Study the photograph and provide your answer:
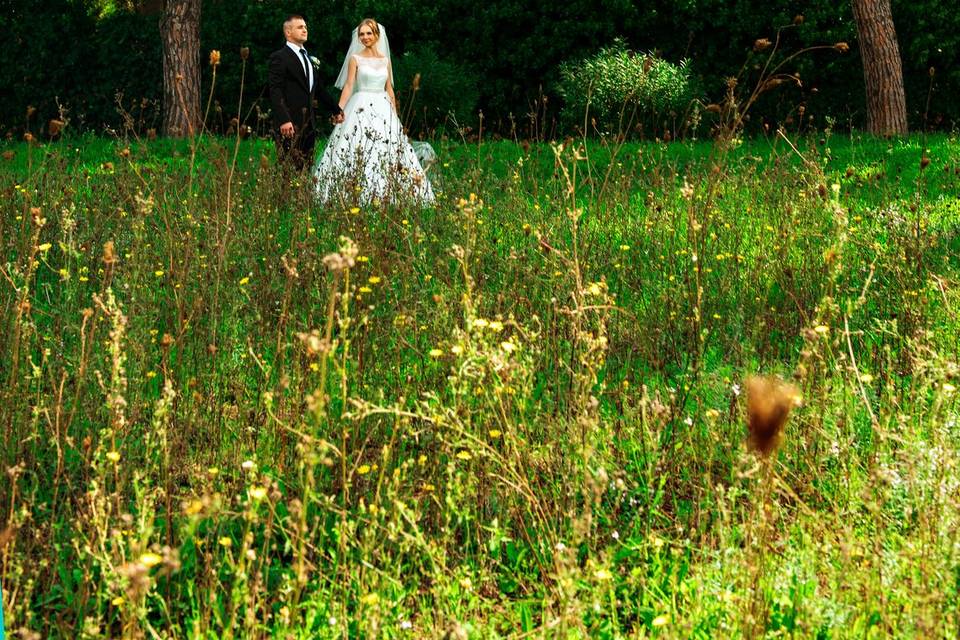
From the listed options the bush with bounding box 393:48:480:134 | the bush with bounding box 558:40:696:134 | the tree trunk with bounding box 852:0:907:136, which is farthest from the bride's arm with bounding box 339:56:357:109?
the tree trunk with bounding box 852:0:907:136

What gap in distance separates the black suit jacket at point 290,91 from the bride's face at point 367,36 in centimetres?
62

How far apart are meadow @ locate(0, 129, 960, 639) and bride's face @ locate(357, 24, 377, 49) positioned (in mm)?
4333

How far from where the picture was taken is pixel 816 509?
10.4 feet

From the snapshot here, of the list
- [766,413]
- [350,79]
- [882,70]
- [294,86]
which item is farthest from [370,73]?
[766,413]

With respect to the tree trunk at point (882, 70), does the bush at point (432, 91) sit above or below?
below

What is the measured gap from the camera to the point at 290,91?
30.6ft

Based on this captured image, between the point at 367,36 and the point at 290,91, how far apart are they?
0.95 metres

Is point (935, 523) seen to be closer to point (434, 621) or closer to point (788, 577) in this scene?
point (788, 577)

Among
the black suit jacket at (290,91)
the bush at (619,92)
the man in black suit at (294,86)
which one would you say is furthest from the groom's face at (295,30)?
the bush at (619,92)

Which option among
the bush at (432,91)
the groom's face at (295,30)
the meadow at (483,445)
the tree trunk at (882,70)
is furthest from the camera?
the bush at (432,91)

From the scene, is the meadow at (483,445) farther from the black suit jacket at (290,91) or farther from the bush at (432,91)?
the bush at (432,91)

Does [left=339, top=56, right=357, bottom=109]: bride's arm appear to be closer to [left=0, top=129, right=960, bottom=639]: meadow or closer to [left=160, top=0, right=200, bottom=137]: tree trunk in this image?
[left=0, top=129, right=960, bottom=639]: meadow

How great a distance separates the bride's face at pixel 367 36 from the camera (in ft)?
31.5

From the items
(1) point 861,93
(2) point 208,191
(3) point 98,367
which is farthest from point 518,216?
(1) point 861,93
